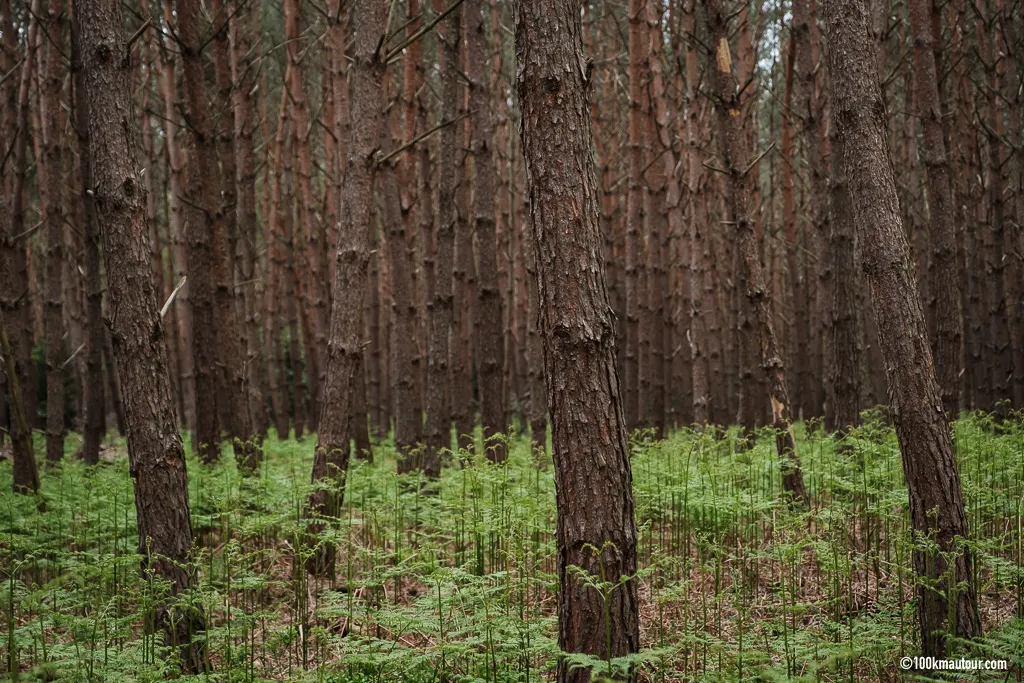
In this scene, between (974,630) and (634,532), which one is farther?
(974,630)

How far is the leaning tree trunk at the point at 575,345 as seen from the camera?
11.1 feet

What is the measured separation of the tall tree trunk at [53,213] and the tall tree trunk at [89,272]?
0.65m

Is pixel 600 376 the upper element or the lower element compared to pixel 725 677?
upper

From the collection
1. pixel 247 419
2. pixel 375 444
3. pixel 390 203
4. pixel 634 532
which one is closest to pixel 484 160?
pixel 390 203

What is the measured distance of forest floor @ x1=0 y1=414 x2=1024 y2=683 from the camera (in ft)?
12.7

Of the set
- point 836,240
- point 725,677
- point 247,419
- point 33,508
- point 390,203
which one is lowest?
point 725,677

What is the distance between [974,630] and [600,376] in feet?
8.02

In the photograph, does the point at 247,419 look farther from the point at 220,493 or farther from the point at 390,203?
the point at 390,203

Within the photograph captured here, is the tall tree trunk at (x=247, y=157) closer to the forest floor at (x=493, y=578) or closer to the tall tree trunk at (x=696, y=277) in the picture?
the forest floor at (x=493, y=578)

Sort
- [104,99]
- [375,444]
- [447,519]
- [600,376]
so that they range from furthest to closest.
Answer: [375,444] < [447,519] < [104,99] < [600,376]

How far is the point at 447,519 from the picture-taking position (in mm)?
6090

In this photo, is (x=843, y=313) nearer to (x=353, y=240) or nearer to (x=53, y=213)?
(x=353, y=240)

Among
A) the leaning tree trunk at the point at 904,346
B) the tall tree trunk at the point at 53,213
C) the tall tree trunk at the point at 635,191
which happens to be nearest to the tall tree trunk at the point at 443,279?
the tall tree trunk at the point at 635,191

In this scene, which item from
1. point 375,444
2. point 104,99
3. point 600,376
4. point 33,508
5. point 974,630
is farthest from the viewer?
point 375,444
